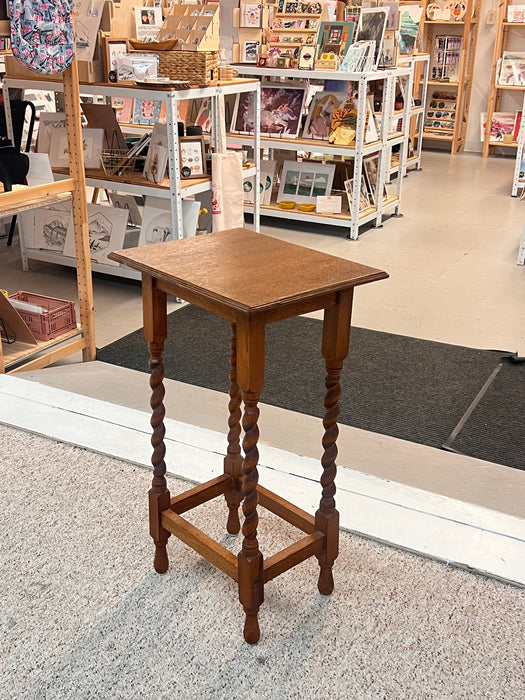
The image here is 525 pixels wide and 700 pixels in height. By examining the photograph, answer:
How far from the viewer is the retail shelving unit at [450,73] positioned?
9.20 m

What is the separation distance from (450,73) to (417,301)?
236 inches

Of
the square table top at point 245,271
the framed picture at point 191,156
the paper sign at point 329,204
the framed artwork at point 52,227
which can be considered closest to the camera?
the square table top at point 245,271

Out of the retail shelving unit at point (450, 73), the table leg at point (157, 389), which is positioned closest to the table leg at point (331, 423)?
the table leg at point (157, 389)

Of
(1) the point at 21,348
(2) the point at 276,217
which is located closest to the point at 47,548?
(1) the point at 21,348

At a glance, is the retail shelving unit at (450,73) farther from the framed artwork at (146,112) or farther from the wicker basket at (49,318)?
the wicker basket at (49,318)

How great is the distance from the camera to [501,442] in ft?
9.75

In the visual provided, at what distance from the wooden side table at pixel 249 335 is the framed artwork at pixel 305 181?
4.49 meters

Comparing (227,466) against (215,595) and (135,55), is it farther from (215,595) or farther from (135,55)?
(135,55)

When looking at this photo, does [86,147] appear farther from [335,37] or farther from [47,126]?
[335,37]

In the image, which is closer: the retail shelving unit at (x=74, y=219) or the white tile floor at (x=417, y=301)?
the white tile floor at (x=417, y=301)

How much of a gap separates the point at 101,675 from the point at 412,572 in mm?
729

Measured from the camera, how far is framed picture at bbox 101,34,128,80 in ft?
14.5

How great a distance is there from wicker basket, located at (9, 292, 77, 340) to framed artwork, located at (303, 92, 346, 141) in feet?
10.3

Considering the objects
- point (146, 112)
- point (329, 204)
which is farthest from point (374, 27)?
point (146, 112)
